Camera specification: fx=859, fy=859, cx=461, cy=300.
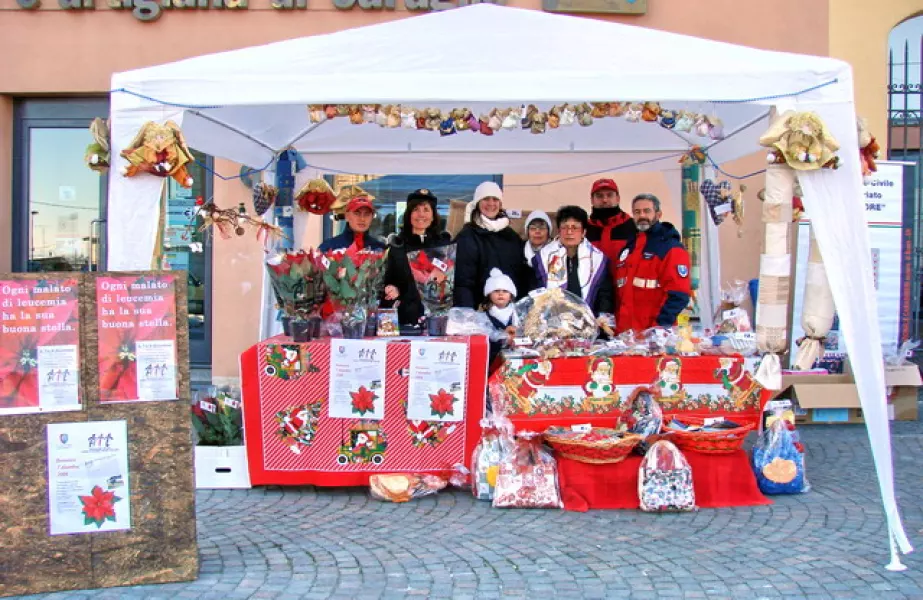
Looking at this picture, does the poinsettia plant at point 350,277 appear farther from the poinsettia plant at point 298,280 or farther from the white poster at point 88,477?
the white poster at point 88,477

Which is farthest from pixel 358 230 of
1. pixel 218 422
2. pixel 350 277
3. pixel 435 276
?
pixel 218 422

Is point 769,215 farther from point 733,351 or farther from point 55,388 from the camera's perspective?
point 55,388

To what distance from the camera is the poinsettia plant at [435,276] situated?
5.18 metres

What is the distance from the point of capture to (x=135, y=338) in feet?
10.9

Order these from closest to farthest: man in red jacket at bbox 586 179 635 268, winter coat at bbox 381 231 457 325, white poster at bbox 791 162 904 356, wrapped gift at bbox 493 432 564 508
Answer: wrapped gift at bbox 493 432 564 508
winter coat at bbox 381 231 457 325
man in red jacket at bbox 586 179 635 268
white poster at bbox 791 162 904 356

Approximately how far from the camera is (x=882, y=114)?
7824 mm

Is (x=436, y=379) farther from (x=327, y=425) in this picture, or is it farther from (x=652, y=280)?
(x=652, y=280)

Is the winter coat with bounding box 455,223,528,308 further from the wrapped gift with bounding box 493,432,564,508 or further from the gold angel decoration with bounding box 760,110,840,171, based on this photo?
the gold angel decoration with bounding box 760,110,840,171

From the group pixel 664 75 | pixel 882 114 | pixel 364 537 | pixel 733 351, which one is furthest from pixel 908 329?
pixel 364 537

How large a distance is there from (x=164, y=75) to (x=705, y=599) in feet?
10.9

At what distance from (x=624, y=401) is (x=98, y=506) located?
280 cm

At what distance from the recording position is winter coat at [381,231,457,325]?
17.9 feet

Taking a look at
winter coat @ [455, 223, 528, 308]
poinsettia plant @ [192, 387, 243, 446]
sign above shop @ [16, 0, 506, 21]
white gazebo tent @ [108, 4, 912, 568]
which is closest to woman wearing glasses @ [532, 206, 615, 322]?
A: winter coat @ [455, 223, 528, 308]

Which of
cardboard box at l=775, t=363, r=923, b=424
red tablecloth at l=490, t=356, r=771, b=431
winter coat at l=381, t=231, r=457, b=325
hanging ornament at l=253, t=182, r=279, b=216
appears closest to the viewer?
red tablecloth at l=490, t=356, r=771, b=431
